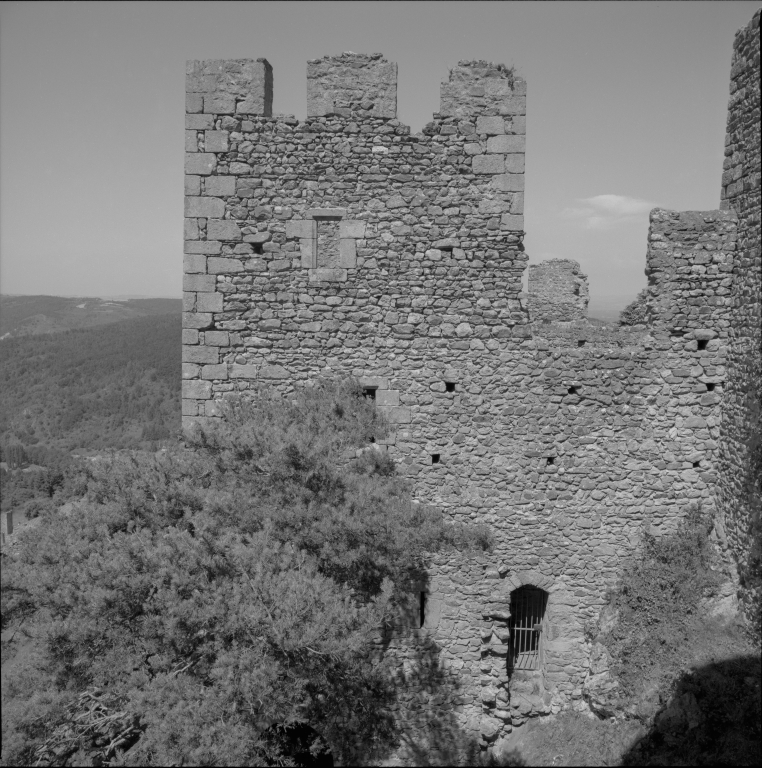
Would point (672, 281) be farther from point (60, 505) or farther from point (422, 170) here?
point (60, 505)

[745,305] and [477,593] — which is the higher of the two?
[745,305]

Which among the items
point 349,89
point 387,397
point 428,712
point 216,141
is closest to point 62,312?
point 216,141

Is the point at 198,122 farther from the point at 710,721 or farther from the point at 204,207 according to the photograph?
the point at 710,721

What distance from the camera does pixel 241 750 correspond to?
5.11 meters

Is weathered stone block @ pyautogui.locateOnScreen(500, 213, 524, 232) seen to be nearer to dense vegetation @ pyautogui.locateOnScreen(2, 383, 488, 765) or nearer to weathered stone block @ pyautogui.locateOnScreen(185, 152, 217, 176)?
dense vegetation @ pyautogui.locateOnScreen(2, 383, 488, 765)

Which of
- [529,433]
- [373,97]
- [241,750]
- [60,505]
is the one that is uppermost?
[373,97]

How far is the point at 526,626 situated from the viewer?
8383 mm

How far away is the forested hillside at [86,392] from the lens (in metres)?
11.3

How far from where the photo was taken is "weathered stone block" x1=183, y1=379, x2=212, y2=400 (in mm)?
7879

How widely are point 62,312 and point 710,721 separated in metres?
23.5

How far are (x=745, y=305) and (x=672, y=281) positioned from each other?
857mm

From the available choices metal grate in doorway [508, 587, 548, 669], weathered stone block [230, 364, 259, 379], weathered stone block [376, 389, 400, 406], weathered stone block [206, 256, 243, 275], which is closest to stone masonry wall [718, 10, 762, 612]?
metal grate in doorway [508, 587, 548, 669]

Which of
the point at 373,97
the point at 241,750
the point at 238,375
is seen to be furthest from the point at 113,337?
the point at 241,750

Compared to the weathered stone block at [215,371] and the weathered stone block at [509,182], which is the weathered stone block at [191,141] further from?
the weathered stone block at [509,182]
